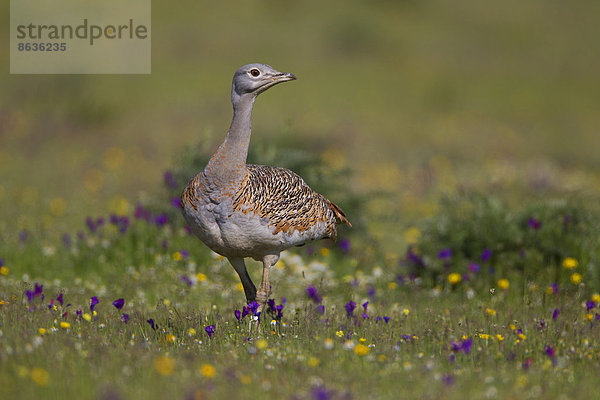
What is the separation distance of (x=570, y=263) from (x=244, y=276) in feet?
10.2

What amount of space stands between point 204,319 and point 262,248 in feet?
2.21

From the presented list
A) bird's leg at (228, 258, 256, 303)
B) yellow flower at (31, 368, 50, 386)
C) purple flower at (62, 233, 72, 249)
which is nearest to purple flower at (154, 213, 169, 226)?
purple flower at (62, 233, 72, 249)

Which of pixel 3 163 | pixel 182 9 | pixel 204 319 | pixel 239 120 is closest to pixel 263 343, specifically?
pixel 204 319

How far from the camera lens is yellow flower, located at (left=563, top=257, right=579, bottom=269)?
626 centimetres

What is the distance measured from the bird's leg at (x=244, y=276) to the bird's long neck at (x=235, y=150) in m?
0.81

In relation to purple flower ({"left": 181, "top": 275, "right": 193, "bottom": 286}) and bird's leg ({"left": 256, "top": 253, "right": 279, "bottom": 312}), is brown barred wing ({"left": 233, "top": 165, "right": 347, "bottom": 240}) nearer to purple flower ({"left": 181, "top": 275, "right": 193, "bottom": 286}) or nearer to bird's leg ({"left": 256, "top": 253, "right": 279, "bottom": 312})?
bird's leg ({"left": 256, "top": 253, "right": 279, "bottom": 312})

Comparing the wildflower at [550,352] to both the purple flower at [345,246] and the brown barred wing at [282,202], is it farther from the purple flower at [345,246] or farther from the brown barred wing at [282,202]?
the purple flower at [345,246]

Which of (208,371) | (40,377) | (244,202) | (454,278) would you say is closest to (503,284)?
(454,278)

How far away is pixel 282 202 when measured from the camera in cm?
507

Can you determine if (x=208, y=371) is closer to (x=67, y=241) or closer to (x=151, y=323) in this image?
(x=151, y=323)

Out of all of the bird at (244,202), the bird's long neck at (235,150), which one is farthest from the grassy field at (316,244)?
the bird's long neck at (235,150)

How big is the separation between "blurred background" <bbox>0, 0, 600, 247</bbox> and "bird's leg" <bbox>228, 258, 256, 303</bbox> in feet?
8.68

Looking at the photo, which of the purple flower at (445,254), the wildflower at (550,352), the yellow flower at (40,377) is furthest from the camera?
the purple flower at (445,254)

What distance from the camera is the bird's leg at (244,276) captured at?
540cm
